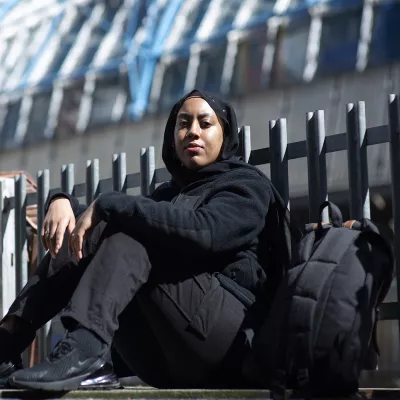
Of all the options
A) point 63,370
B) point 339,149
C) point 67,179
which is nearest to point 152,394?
point 63,370

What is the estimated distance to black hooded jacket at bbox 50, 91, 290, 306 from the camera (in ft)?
11.6

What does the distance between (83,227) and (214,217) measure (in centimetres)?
42

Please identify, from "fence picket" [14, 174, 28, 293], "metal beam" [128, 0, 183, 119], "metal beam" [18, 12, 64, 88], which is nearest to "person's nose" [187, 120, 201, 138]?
"fence picket" [14, 174, 28, 293]

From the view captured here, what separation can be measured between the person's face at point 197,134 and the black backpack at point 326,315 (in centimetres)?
69

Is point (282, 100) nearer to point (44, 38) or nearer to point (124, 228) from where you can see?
point (44, 38)

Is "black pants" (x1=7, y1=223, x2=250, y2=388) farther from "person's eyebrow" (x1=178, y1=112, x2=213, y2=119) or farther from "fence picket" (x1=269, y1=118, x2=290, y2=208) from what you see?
"fence picket" (x1=269, y1=118, x2=290, y2=208)

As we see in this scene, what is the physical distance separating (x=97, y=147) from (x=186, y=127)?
1635 cm

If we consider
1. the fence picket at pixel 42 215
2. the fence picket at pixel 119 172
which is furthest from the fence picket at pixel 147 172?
the fence picket at pixel 42 215

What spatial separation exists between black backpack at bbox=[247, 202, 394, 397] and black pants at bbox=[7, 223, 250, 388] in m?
0.13

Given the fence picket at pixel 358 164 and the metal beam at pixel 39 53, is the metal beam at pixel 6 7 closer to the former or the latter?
the metal beam at pixel 39 53

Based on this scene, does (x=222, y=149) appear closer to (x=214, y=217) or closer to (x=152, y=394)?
(x=214, y=217)

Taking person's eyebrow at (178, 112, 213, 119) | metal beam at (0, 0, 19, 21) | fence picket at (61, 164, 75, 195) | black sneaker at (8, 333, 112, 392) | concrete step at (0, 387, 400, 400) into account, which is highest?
metal beam at (0, 0, 19, 21)

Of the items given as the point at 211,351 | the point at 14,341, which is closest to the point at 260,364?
the point at 211,351

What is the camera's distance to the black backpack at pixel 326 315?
328cm
